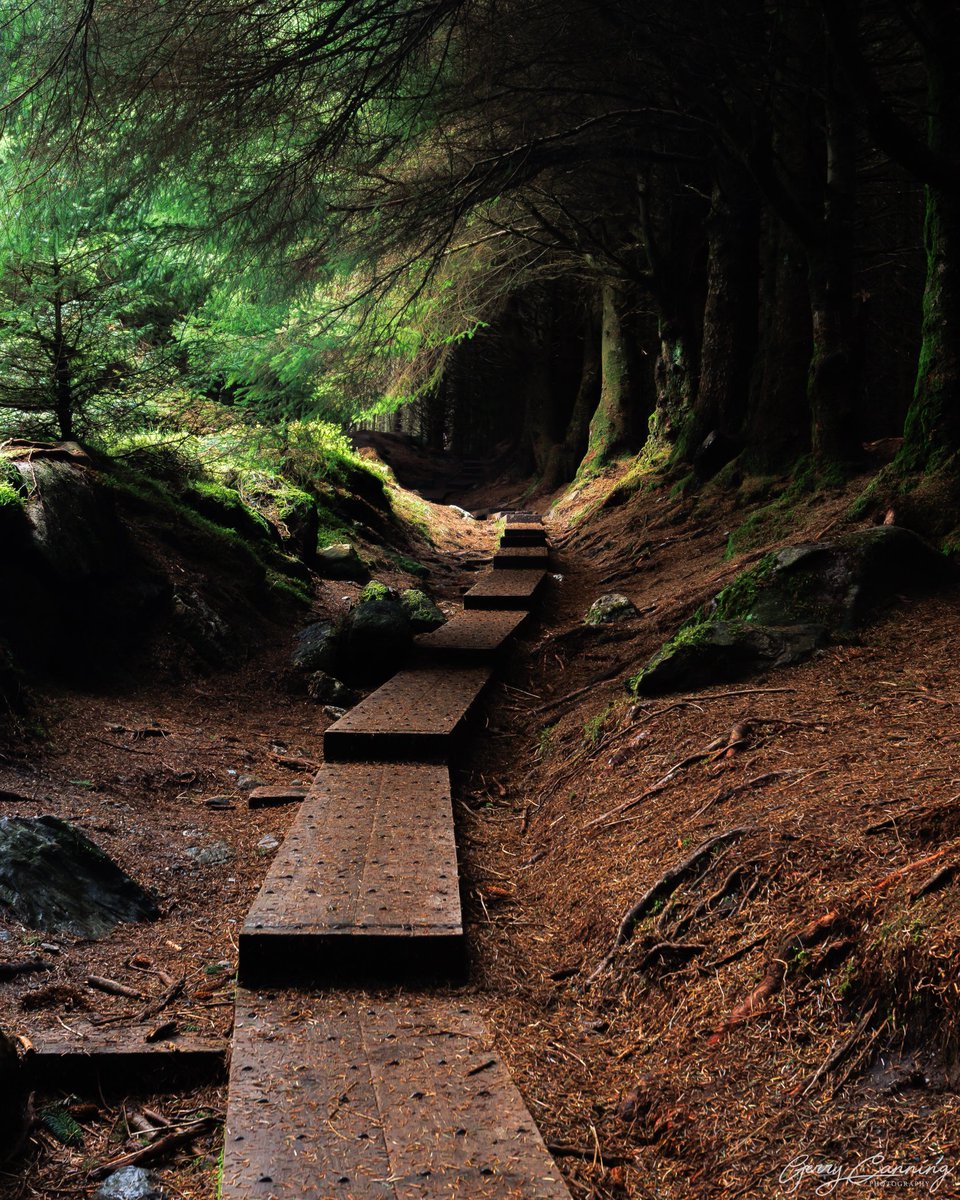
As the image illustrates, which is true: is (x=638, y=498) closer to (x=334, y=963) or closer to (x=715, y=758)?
(x=715, y=758)

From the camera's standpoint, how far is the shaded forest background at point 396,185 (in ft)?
18.8

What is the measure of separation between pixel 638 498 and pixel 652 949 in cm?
1088

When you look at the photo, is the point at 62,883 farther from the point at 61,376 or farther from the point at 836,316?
the point at 836,316

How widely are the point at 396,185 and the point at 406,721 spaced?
423 centimetres

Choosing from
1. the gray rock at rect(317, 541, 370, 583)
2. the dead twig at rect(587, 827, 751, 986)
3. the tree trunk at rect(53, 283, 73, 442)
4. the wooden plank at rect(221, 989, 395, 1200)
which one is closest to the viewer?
the wooden plank at rect(221, 989, 395, 1200)

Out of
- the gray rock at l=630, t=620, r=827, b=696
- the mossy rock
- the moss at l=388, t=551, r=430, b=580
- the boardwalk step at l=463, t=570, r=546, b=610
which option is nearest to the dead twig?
the gray rock at l=630, t=620, r=827, b=696

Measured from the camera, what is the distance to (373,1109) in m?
2.54

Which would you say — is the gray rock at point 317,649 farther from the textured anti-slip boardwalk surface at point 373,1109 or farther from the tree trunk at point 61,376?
the textured anti-slip boardwalk surface at point 373,1109

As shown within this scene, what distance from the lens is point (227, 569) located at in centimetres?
890

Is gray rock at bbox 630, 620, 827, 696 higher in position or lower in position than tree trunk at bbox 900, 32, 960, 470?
lower

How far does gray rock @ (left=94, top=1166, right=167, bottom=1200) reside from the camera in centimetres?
239

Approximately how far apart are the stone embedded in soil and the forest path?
0.71 meters

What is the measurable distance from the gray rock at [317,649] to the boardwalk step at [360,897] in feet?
11.0

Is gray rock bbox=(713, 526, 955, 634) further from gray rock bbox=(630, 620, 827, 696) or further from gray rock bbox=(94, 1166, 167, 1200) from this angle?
gray rock bbox=(94, 1166, 167, 1200)
